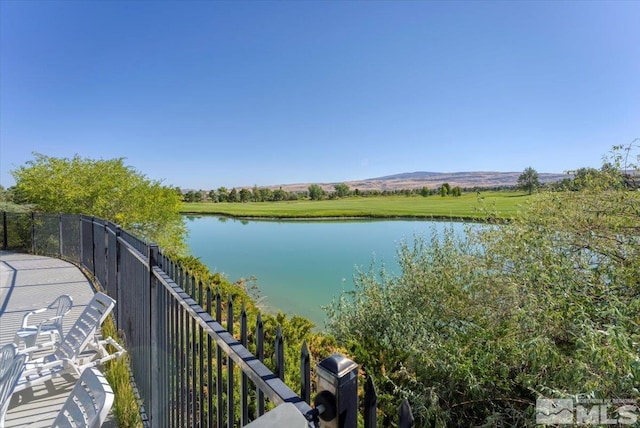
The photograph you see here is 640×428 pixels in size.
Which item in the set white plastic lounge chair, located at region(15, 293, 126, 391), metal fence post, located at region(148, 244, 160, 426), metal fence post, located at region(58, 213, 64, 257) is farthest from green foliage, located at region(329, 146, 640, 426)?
metal fence post, located at region(58, 213, 64, 257)

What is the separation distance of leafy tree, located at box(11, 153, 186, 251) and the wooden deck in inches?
73.4

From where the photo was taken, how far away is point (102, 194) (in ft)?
33.8

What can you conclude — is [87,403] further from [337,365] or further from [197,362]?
[337,365]

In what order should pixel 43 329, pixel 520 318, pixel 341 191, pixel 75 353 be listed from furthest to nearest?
pixel 341 191, pixel 43 329, pixel 520 318, pixel 75 353

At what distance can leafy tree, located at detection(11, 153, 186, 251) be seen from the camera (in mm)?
10234

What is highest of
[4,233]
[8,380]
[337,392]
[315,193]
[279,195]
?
[315,193]

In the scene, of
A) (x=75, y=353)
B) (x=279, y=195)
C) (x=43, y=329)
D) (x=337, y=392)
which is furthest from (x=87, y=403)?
(x=279, y=195)

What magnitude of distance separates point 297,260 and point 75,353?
12909mm

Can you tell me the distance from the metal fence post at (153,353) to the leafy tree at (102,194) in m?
9.07

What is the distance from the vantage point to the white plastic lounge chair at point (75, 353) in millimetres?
2951

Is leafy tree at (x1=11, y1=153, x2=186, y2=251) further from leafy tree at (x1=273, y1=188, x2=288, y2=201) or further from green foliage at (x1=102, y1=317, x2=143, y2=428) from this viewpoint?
leafy tree at (x1=273, y1=188, x2=288, y2=201)

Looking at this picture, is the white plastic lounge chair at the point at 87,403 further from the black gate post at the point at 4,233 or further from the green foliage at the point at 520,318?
the black gate post at the point at 4,233

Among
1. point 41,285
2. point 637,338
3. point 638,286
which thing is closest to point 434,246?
point 638,286

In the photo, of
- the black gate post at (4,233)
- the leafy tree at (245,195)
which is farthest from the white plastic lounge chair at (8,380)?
the leafy tree at (245,195)
